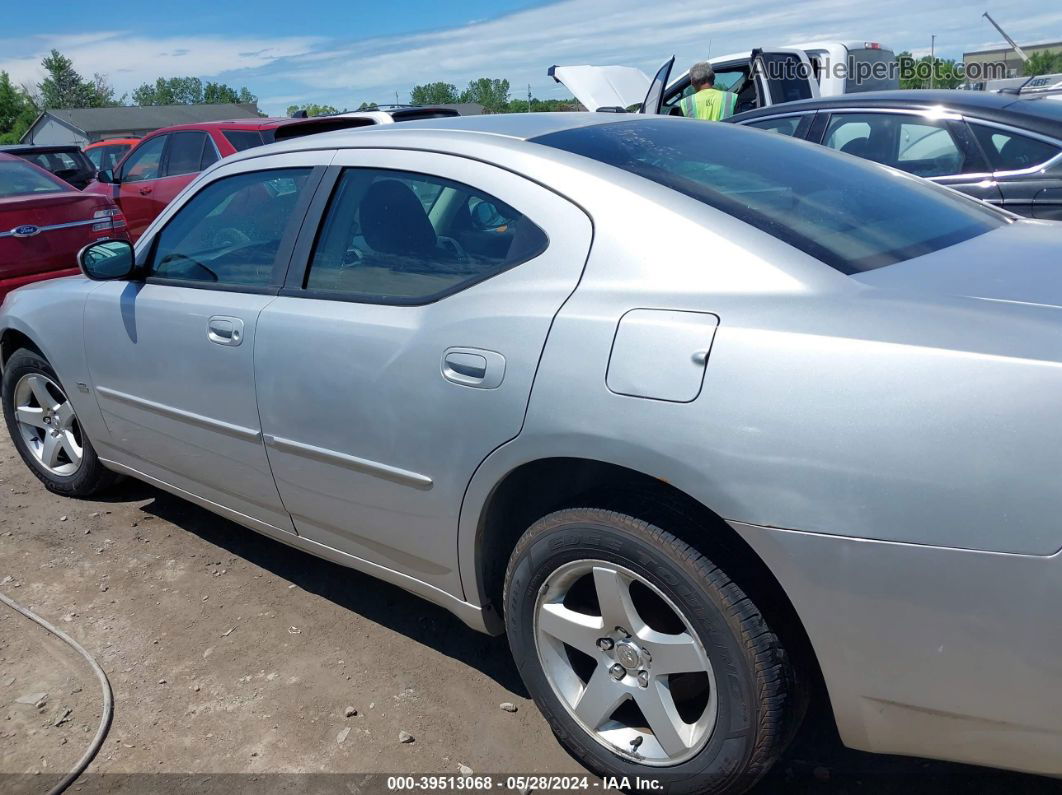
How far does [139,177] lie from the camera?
10430mm

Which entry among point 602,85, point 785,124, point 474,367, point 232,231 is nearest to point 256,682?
point 474,367

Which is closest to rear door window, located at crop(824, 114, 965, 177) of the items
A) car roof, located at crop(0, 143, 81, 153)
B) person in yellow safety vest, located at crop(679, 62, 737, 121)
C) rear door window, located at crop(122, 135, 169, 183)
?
person in yellow safety vest, located at crop(679, 62, 737, 121)

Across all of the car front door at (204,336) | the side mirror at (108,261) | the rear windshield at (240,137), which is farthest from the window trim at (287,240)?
the rear windshield at (240,137)

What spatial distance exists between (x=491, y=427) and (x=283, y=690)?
1.24 metres

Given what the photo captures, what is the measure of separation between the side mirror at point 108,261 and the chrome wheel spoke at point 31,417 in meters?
1.06

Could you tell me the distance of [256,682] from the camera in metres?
2.85

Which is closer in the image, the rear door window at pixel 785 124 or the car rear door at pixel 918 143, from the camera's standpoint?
the car rear door at pixel 918 143

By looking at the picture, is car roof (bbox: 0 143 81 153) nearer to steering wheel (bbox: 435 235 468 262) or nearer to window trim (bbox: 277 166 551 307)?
window trim (bbox: 277 166 551 307)

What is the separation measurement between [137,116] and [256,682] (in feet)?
275

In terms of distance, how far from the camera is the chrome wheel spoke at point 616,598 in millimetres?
2074

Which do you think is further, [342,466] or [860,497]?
[342,466]

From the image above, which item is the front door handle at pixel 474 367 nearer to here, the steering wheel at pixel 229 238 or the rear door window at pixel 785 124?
the steering wheel at pixel 229 238

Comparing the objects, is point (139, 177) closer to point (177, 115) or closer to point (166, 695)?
point (166, 695)

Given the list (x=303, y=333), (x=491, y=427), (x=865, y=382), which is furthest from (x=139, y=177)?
(x=865, y=382)
